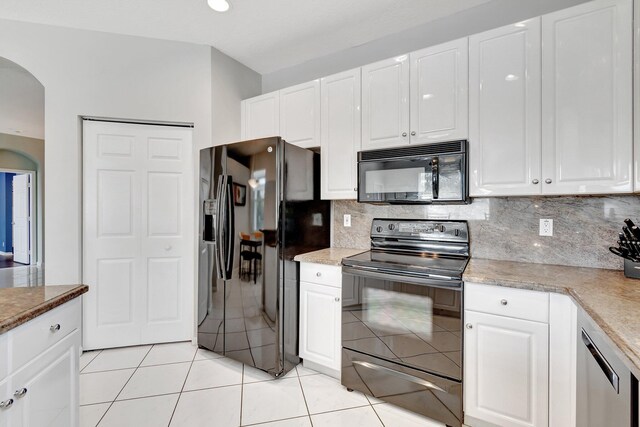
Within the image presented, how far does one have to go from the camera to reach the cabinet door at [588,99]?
1.48 metres

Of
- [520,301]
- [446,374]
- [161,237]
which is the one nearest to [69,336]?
[161,237]

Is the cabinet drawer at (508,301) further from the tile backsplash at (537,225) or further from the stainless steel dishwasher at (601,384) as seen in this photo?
the tile backsplash at (537,225)

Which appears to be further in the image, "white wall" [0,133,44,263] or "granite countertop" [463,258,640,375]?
"white wall" [0,133,44,263]

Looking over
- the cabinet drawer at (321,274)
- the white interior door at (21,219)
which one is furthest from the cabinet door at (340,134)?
the white interior door at (21,219)

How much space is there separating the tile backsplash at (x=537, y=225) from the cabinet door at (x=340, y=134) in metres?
0.59

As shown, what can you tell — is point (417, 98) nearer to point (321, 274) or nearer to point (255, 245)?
point (321, 274)

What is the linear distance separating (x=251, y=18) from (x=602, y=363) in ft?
9.55

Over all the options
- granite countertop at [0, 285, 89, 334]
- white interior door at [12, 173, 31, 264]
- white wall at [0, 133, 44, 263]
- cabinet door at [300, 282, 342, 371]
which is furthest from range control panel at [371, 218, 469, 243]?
white interior door at [12, 173, 31, 264]

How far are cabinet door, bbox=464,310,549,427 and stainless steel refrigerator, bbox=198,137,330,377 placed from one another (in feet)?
4.02

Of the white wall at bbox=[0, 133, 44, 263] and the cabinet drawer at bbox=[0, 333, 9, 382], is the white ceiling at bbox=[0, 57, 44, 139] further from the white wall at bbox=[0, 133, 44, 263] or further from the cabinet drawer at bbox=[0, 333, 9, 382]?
the cabinet drawer at bbox=[0, 333, 9, 382]

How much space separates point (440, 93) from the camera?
1966 mm

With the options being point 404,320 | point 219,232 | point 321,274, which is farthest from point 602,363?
point 219,232

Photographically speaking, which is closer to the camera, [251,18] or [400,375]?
[400,375]

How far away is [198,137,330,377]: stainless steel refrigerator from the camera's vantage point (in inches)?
84.0
